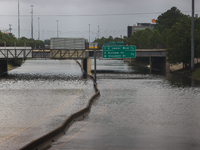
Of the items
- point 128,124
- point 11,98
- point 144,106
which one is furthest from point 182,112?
point 11,98

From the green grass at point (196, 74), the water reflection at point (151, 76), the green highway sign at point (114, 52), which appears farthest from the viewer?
the green grass at point (196, 74)

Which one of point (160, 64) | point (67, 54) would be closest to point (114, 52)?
point (67, 54)

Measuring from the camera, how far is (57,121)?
25312 mm

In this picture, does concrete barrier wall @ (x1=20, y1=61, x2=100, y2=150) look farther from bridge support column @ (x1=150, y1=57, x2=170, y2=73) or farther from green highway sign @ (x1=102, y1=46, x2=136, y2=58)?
bridge support column @ (x1=150, y1=57, x2=170, y2=73)

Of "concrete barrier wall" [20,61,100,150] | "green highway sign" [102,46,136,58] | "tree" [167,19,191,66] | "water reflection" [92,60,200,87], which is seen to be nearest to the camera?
"concrete barrier wall" [20,61,100,150]

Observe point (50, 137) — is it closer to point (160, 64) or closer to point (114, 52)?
point (114, 52)

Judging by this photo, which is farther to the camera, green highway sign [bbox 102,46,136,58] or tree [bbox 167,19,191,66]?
tree [bbox 167,19,191,66]

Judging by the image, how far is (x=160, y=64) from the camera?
10512 centimetres

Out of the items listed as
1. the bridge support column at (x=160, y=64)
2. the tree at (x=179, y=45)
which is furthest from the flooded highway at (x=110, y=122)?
the bridge support column at (x=160, y=64)

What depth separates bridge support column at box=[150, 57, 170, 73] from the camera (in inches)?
3684

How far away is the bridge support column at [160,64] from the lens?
93575 millimetres

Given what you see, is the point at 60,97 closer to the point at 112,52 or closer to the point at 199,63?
the point at 112,52

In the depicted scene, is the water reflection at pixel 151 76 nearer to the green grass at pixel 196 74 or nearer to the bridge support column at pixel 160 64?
the green grass at pixel 196 74

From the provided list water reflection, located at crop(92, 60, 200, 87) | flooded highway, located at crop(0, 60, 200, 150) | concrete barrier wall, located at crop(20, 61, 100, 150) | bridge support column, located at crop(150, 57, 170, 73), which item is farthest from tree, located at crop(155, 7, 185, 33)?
concrete barrier wall, located at crop(20, 61, 100, 150)
